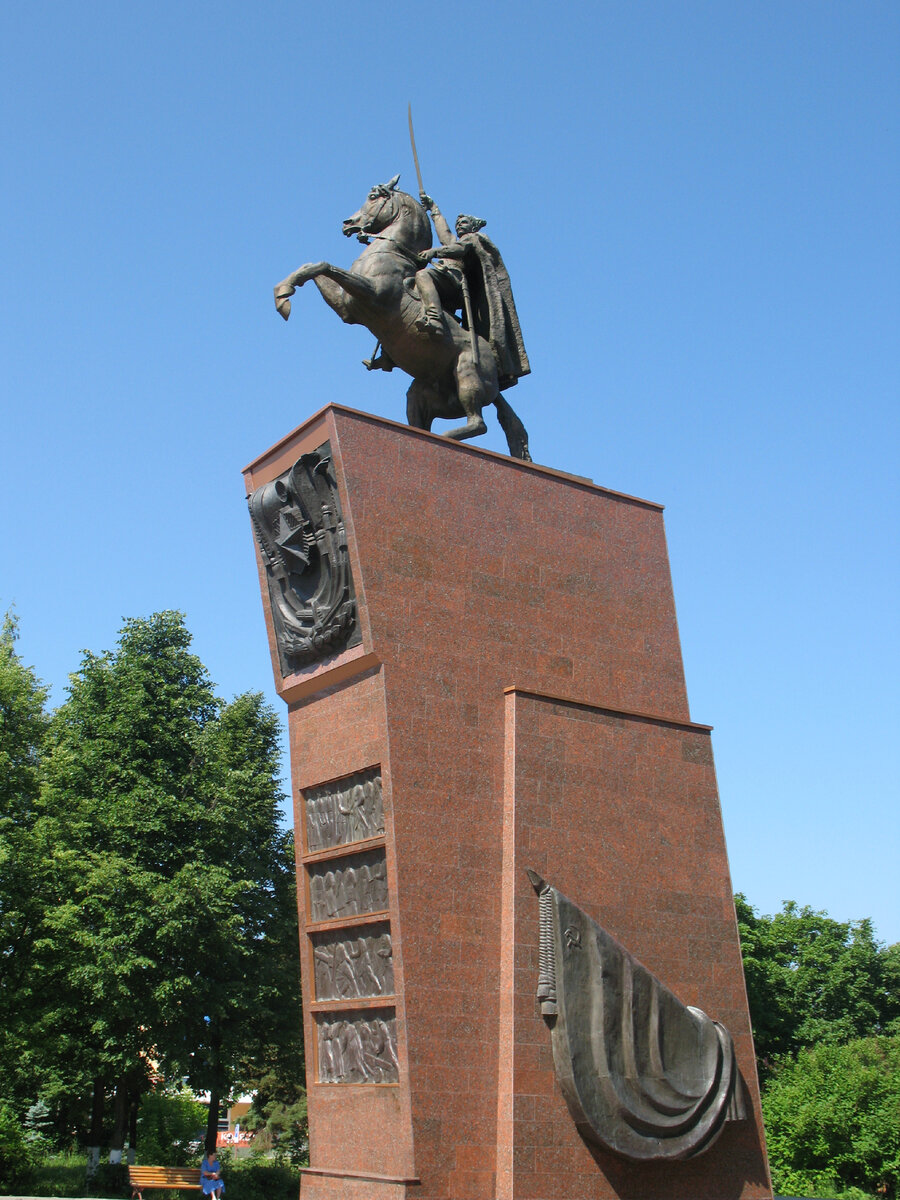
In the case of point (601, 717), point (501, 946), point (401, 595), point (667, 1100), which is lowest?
point (667, 1100)

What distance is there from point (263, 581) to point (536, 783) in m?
3.44

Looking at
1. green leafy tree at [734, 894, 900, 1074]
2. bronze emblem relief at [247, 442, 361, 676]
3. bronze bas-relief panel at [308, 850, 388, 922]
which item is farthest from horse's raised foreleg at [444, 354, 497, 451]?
green leafy tree at [734, 894, 900, 1074]

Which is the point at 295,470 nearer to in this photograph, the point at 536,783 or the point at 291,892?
the point at 536,783

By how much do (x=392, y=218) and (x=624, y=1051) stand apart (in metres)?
8.35

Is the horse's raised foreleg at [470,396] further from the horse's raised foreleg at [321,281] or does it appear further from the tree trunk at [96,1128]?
the tree trunk at [96,1128]

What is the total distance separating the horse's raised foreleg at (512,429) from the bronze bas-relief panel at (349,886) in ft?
16.0

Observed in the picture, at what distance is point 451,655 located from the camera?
1097 cm

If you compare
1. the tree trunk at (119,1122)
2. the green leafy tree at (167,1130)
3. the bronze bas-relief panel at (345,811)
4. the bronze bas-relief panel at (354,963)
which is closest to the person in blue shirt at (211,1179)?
the bronze bas-relief panel at (354,963)

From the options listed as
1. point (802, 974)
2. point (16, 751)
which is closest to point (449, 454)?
point (16, 751)

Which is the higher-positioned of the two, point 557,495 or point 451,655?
point 557,495

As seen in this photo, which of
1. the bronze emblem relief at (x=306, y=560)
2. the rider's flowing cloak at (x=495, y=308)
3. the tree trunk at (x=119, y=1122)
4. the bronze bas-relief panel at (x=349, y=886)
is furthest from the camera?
the tree trunk at (x=119, y=1122)

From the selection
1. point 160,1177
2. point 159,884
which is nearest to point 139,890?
point 159,884

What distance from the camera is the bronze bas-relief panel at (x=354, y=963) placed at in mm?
10203

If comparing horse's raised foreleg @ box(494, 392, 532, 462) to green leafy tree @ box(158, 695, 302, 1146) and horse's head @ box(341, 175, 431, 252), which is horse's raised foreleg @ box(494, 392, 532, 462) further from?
green leafy tree @ box(158, 695, 302, 1146)
